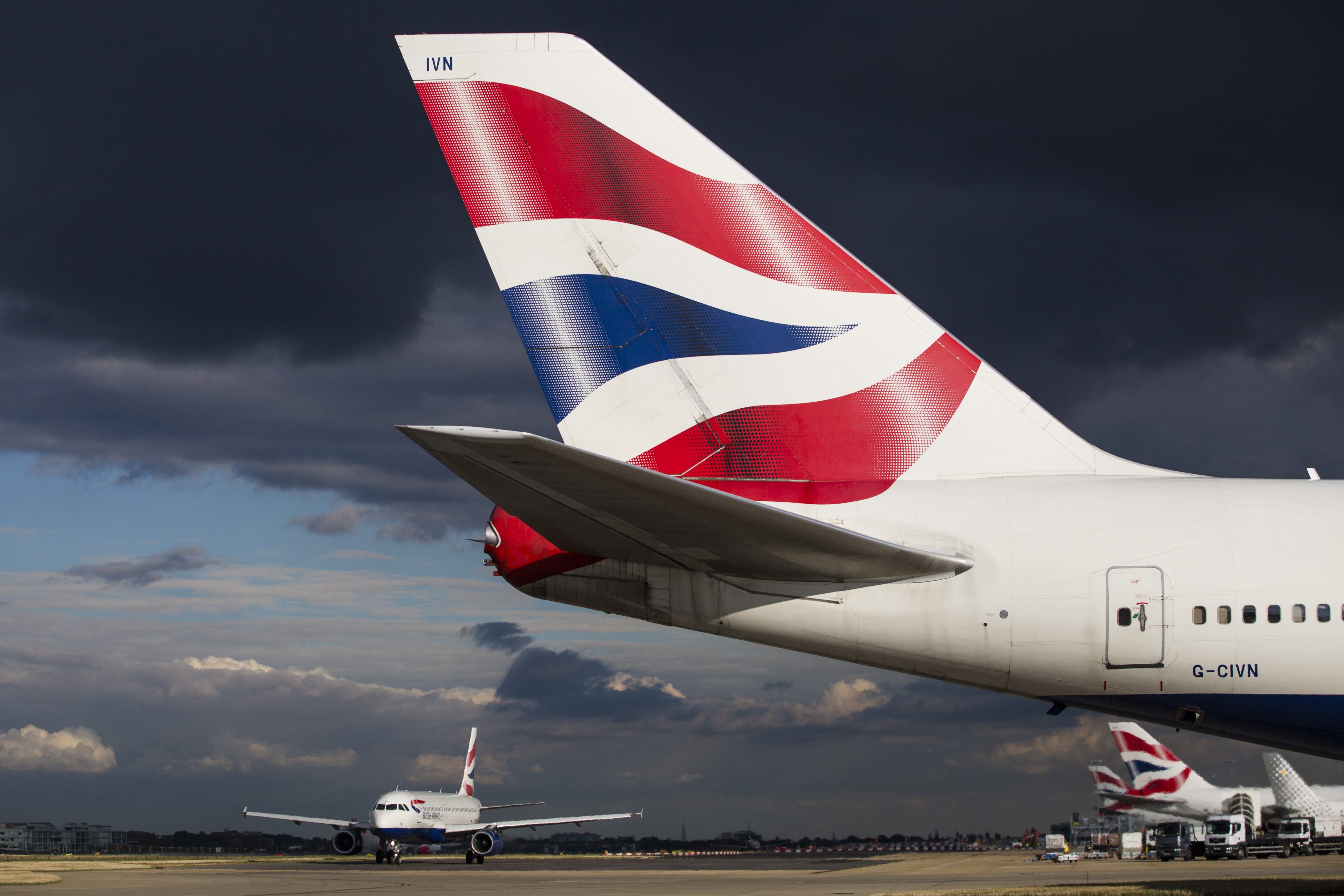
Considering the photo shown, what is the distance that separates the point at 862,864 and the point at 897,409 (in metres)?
33.7

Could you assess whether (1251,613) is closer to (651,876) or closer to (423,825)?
(651,876)

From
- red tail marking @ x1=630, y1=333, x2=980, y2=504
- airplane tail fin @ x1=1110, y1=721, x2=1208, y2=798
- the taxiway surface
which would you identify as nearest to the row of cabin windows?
red tail marking @ x1=630, y1=333, x2=980, y2=504

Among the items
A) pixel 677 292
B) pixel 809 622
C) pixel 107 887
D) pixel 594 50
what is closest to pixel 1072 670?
pixel 809 622

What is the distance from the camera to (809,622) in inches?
340

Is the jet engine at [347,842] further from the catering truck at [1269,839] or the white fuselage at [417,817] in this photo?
the catering truck at [1269,839]

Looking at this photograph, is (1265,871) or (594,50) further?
(1265,871)

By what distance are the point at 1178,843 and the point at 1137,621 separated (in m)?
43.9

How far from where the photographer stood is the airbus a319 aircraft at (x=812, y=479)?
818 cm

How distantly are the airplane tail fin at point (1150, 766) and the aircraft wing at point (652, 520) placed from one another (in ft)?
167

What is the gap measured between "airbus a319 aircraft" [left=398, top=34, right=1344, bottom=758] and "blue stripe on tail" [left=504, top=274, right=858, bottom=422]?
0.07ft

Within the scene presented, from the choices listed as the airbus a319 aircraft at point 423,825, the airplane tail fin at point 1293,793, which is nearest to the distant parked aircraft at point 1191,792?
the airplane tail fin at point 1293,793

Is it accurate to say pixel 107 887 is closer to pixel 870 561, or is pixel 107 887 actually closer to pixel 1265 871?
pixel 870 561

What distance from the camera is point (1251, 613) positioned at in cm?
820

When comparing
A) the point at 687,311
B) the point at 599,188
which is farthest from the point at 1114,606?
the point at 599,188
